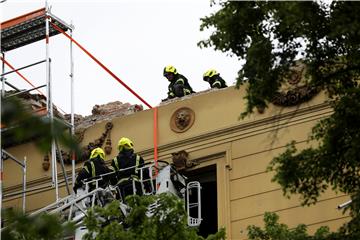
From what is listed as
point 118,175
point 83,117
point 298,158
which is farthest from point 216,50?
point 83,117

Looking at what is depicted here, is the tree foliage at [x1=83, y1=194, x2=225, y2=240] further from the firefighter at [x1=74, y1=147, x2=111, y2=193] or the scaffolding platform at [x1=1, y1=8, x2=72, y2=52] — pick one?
the scaffolding platform at [x1=1, y1=8, x2=72, y2=52]

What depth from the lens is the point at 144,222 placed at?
1104 cm

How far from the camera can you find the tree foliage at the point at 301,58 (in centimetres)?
912

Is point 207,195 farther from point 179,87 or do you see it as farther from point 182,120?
point 179,87

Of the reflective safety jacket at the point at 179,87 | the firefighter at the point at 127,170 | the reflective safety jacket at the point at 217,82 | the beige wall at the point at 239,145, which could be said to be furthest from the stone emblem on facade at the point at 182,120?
the firefighter at the point at 127,170

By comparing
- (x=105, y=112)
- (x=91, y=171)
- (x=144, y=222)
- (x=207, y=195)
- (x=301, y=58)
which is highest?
(x=105, y=112)

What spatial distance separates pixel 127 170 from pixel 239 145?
7.98ft

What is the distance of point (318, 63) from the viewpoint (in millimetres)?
9453

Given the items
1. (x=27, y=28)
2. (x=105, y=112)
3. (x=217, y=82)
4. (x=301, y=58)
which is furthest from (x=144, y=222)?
(x=105, y=112)

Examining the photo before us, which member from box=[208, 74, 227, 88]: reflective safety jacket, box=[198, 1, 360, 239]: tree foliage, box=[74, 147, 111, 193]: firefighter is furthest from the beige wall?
box=[198, 1, 360, 239]: tree foliage

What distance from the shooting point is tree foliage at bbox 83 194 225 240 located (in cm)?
1080

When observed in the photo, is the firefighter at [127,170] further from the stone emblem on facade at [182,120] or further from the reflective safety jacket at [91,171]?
the stone emblem on facade at [182,120]

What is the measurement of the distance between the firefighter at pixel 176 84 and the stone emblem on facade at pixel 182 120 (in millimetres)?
980

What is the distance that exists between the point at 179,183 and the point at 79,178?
5.60 feet
